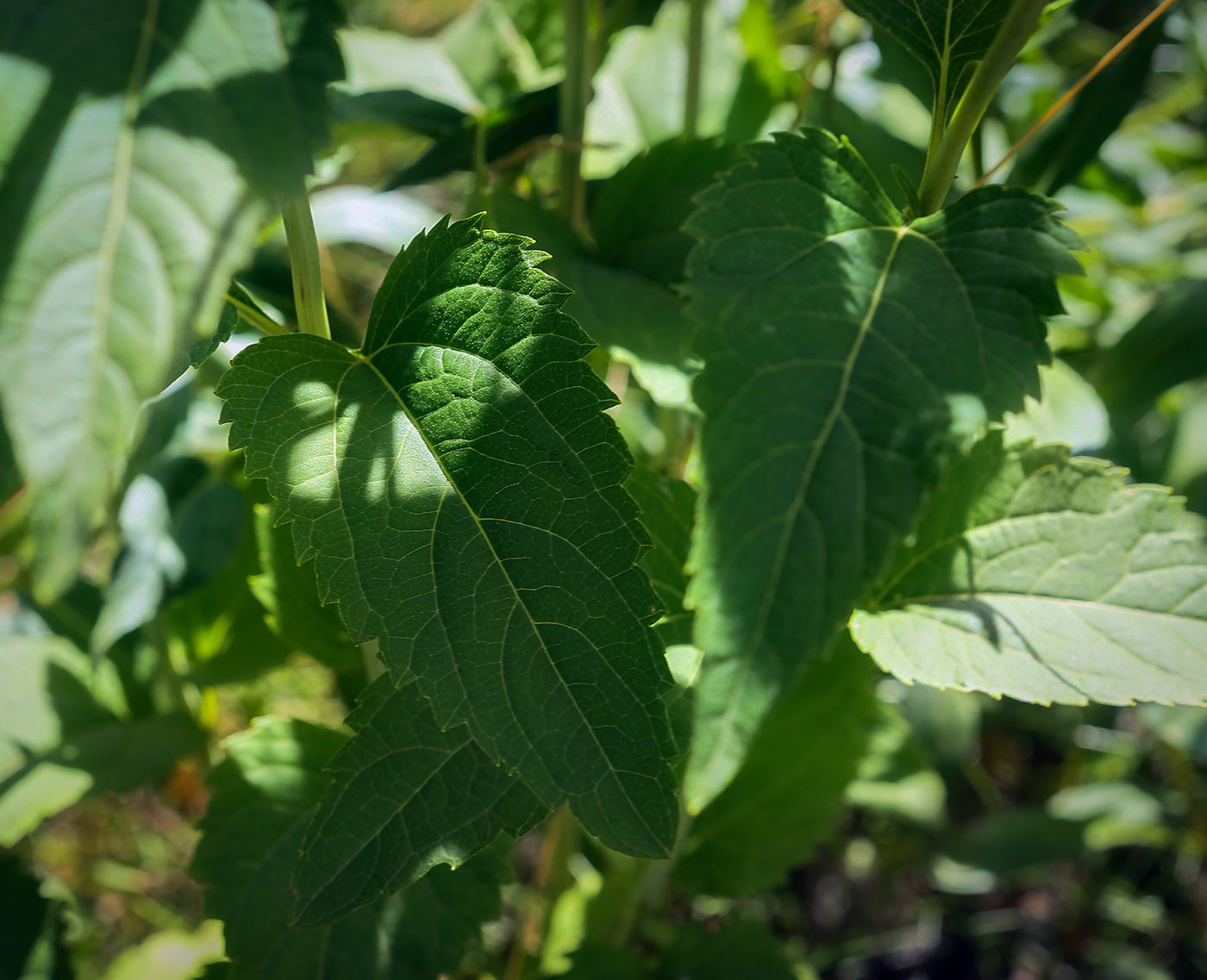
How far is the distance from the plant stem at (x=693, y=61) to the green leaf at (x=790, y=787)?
477mm

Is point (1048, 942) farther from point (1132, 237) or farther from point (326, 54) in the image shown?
point (326, 54)

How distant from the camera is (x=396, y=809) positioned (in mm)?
429

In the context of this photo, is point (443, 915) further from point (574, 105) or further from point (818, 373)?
point (574, 105)

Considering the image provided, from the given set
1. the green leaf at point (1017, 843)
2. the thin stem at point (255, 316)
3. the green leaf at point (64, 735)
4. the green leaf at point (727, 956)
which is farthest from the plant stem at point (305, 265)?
the green leaf at point (1017, 843)

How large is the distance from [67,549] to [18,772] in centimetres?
63

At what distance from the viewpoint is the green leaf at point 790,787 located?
2.37 ft

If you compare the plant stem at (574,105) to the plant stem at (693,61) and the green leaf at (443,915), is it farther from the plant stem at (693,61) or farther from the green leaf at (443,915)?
the green leaf at (443,915)

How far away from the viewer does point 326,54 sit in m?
0.32

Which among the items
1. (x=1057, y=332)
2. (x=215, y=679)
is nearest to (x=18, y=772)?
(x=215, y=679)

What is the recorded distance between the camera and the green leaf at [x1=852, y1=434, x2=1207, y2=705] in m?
0.43

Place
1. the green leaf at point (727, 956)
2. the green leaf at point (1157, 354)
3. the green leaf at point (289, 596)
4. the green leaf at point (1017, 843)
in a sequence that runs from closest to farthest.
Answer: the green leaf at point (289, 596), the green leaf at point (727, 956), the green leaf at point (1157, 354), the green leaf at point (1017, 843)

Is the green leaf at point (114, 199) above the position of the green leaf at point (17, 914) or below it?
above

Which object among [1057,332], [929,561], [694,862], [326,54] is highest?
[326,54]

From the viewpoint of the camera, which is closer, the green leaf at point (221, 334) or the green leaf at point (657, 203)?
the green leaf at point (221, 334)
